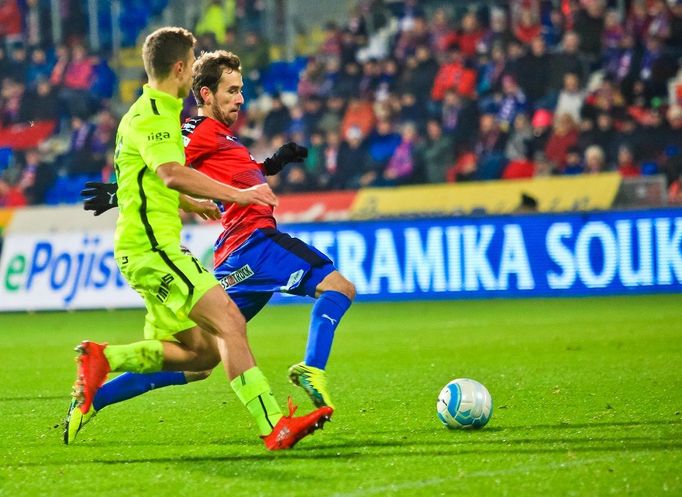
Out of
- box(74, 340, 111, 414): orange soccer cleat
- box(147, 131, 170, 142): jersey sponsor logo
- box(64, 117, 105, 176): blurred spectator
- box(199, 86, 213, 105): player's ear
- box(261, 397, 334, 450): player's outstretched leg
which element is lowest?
box(64, 117, 105, 176): blurred spectator

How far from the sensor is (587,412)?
22.4ft

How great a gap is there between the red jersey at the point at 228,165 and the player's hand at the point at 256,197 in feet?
3.34

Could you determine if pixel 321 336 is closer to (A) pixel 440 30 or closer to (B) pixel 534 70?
(B) pixel 534 70

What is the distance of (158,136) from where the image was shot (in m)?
5.73

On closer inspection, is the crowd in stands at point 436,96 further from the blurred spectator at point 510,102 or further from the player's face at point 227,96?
the player's face at point 227,96

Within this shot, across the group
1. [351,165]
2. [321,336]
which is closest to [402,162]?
[351,165]

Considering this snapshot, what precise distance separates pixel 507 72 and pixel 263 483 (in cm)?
1372

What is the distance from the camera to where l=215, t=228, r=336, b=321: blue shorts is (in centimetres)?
673

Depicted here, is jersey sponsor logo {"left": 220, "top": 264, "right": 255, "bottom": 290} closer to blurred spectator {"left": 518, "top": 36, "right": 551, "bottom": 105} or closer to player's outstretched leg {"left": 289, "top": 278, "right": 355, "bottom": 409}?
player's outstretched leg {"left": 289, "top": 278, "right": 355, "bottom": 409}

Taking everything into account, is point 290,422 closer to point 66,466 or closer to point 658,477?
point 66,466

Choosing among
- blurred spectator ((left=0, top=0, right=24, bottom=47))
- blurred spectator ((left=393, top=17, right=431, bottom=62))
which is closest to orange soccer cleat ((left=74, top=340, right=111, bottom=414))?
blurred spectator ((left=393, top=17, right=431, bottom=62))

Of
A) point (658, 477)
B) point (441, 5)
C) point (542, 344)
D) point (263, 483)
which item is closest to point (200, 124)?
point (263, 483)

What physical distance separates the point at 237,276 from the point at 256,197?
119 centimetres

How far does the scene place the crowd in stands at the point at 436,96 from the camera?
16.9 meters
